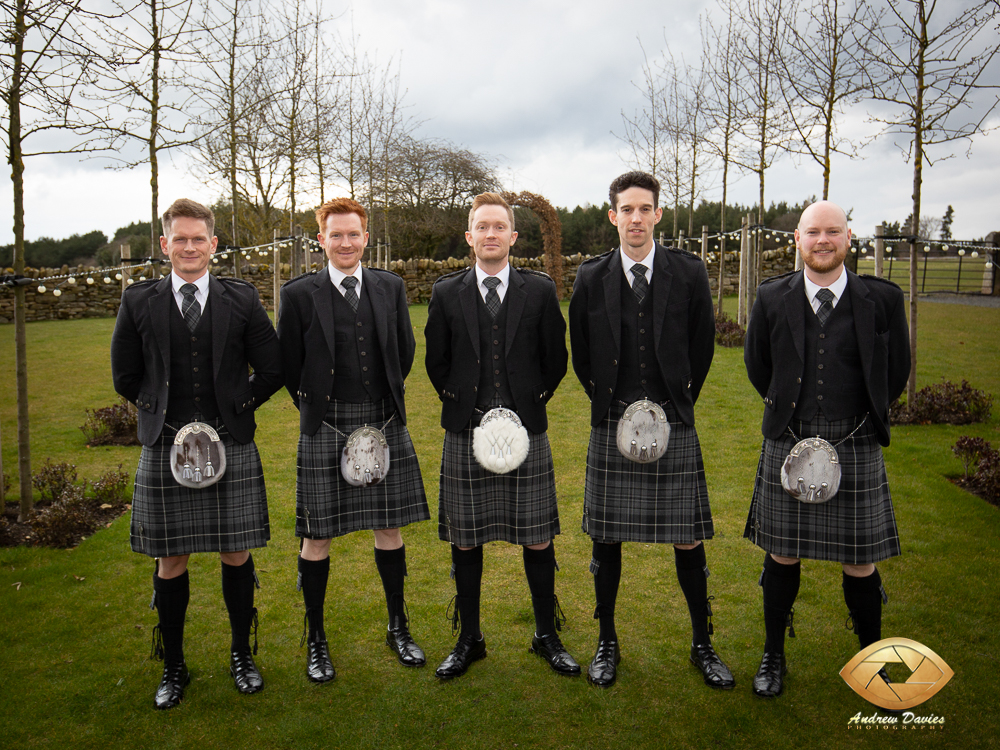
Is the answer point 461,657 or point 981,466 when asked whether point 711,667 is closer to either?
point 461,657

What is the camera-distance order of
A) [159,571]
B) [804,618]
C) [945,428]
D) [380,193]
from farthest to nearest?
[380,193] → [945,428] → [804,618] → [159,571]

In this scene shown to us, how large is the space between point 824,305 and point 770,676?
63.5 inches

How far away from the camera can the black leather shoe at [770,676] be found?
2.96 m

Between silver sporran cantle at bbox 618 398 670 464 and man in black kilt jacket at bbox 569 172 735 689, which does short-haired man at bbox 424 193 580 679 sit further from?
silver sporran cantle at bbox 618 398 670 464

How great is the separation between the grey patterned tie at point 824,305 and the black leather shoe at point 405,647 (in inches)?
92.1

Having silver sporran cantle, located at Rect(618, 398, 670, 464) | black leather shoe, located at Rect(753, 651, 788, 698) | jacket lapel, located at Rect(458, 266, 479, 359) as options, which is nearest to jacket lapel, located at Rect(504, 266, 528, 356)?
jacket lapel, located at Rect(458, 266, 479, 359)

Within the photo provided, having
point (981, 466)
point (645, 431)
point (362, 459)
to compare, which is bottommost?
point (981, 466)

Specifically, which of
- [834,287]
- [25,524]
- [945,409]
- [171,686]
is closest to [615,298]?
[834,287]

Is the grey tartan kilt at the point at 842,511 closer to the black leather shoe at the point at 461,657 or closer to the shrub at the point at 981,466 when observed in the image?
the black leather shoe at the point at 461,657

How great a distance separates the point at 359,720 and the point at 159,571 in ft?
3.56

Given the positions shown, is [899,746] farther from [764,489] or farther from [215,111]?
[215,111]

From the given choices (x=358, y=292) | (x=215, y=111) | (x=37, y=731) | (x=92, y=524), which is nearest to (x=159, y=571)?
(x=37, y=731)

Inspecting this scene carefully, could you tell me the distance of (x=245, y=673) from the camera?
3090 millimetres

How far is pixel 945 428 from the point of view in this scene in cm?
698
